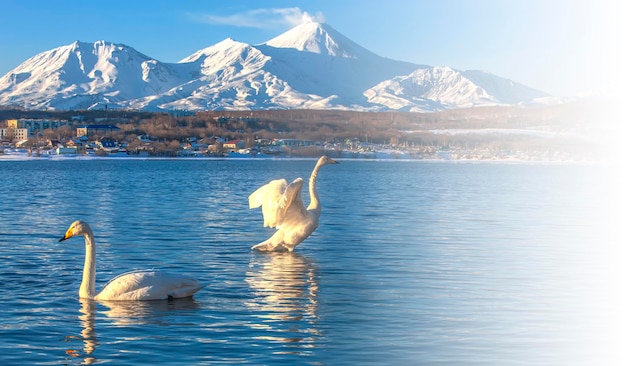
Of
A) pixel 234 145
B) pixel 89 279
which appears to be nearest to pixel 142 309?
pixel 89 279

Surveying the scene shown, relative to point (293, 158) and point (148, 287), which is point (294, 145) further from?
point (148, 287)

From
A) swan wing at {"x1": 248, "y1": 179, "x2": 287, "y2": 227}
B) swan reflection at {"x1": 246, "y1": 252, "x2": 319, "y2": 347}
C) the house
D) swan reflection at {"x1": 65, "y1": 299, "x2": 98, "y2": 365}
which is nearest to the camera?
swan reflection at {"x1": 65, "y1": 299, "x2": 98, "y2": 365}

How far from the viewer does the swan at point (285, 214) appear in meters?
18.4

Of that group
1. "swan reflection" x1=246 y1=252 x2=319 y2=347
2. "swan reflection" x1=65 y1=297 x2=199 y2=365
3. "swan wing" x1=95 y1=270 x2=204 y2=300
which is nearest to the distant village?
"swan reflection" x1=246 y1=252 x2=319 y2=347

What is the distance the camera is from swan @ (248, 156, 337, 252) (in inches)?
726

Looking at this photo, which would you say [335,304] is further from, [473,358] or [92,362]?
[92,362]

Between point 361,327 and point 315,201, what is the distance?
7704mm

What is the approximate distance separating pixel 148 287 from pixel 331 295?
281 centimetres

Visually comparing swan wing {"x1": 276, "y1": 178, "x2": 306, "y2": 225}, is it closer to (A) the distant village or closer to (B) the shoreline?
(B) the shoreline

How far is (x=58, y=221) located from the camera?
91.0 ft

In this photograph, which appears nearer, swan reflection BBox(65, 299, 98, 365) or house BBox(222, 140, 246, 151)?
swan reflection BBox(65, 299, 98, 365)

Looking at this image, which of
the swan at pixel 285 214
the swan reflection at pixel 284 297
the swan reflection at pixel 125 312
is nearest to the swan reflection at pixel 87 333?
the swan reflection at pixel 125 312

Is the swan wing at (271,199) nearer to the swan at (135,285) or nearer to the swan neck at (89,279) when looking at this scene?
the swan at (135,285)

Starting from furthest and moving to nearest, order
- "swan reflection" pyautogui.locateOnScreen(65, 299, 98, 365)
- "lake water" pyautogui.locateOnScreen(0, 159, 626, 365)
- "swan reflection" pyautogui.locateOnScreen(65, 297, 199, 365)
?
"swan reflection" pyautogui.locateOnScreen(65, 297, 199, 365) → "lake water" pyautogui.locateOnScreen(0, 159, 626, 365) → "swan reflection" pyautogui.locateOnScreen(65, 299, 98, 365)
